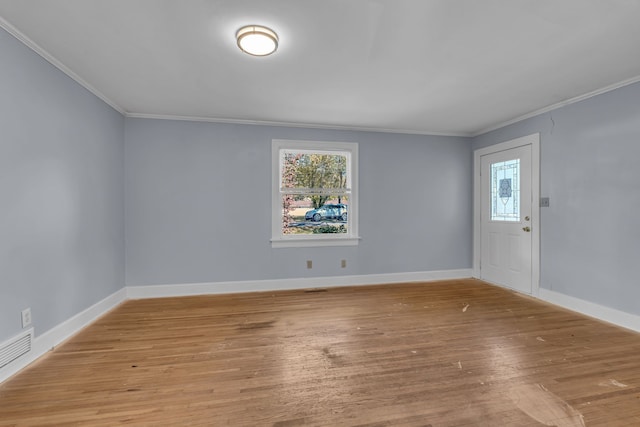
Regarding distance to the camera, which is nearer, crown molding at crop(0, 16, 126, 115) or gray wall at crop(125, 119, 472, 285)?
crown molding at crop(0, 16, 126, 115)

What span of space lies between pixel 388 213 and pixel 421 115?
1.53 m

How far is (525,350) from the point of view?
2.40m

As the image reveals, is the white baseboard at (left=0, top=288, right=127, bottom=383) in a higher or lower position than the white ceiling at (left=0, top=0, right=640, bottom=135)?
lower

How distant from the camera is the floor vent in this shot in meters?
1.97

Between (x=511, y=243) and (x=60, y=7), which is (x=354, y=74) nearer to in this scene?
(x=60, y=7)

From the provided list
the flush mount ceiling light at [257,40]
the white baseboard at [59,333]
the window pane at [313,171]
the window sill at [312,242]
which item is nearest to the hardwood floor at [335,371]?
the white baseboard at [59,333]

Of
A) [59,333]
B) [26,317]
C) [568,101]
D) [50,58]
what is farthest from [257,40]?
[568,101]

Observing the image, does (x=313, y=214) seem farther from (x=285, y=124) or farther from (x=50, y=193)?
(x=50, y=193)

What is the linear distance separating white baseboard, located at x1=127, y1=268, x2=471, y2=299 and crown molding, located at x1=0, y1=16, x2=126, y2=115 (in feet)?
7.78

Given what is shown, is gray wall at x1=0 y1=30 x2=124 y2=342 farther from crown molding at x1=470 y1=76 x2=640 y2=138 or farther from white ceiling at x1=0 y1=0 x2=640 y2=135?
crown molding at x1=470 y1=76 x2=640 y2=138

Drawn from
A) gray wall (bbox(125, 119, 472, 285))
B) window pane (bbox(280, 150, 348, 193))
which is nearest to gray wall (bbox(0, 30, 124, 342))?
gray wall (bbox(125, 119, 472, 285))

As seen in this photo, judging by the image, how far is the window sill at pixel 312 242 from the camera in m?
4.25

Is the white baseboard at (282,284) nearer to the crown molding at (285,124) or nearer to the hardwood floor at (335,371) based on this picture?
the hardwood floor at (335,371)

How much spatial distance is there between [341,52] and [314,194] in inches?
92.7
